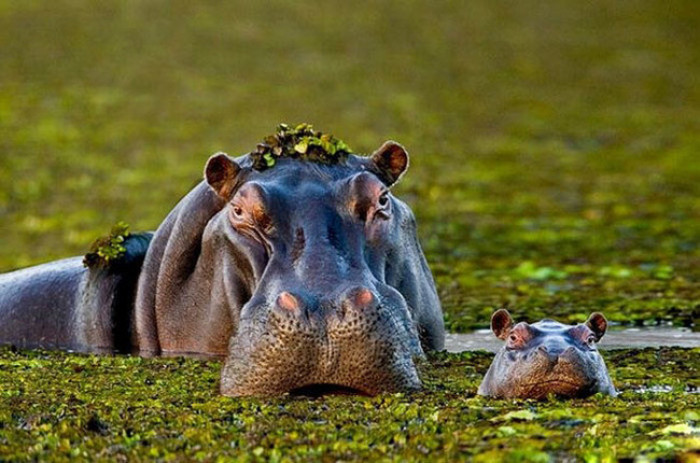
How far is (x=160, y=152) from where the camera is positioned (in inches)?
811

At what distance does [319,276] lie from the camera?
6.47 meters

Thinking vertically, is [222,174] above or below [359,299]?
above

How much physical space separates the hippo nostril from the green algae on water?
2636mm

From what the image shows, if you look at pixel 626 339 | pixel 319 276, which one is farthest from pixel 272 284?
pixel 626 339

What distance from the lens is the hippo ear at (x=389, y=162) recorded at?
7676 millimetres

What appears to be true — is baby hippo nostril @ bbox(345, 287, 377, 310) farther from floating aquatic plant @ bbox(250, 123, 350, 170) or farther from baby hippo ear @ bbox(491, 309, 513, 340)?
floating aquatic plant @ bbox(250, 123, 350, 170)

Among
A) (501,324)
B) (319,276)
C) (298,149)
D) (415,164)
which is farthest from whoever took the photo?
(415,164)

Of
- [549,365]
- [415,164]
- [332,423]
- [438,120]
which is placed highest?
[438,120]

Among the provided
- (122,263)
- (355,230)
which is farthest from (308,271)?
(122,263)

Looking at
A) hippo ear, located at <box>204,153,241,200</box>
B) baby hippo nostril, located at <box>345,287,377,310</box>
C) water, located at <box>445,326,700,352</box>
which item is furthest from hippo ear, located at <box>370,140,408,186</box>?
baby hippo nostril, located at <box>345,287,377,310</box>

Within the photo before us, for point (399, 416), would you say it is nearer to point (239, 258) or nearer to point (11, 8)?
point (239, 258)

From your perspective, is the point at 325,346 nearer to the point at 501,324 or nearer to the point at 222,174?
the point at 501,324

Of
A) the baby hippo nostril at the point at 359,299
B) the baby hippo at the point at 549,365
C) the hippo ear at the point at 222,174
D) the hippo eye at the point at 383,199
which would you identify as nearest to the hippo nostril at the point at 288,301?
the baby hippo nostril at the point at 359,299

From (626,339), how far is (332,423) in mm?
3365
